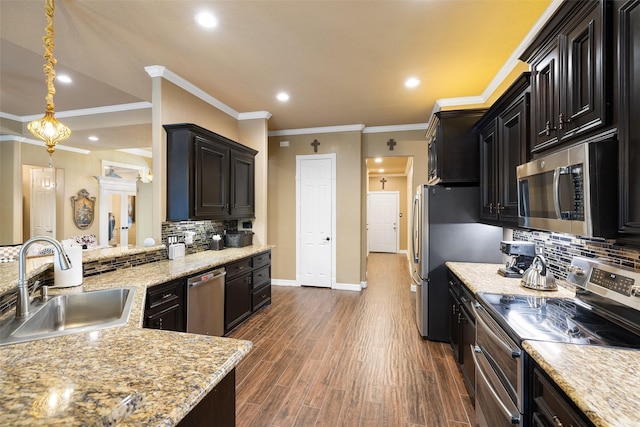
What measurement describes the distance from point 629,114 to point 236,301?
3508 millimetres

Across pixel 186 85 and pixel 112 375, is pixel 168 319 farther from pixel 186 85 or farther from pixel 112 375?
pixel 186 85

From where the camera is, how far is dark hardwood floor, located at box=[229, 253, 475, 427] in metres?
2.09

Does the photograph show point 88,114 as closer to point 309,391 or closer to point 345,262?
point 345,262

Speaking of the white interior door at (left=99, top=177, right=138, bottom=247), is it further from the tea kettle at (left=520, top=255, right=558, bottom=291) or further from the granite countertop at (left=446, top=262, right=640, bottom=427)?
the granite countertop at (left=446, top=262, right=640, bottom=427)

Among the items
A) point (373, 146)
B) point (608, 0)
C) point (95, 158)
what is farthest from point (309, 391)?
point (95, 158)

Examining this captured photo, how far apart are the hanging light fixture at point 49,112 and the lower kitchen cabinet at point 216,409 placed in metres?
2.43

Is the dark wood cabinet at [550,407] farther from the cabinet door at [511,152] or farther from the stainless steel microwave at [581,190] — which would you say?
the cabinet door at [511,152]

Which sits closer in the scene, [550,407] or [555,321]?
[550,407]

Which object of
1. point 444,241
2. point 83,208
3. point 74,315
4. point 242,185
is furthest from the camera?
point 83,208

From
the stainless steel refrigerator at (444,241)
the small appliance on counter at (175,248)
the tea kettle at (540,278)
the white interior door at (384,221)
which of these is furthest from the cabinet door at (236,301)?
the white interior door at (384,221)

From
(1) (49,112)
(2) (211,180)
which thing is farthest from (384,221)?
(1) (49,112)

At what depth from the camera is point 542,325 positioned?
144 cm

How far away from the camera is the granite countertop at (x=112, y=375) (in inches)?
22.4

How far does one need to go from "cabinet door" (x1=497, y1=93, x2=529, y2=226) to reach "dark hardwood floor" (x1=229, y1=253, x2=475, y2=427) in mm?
1478
